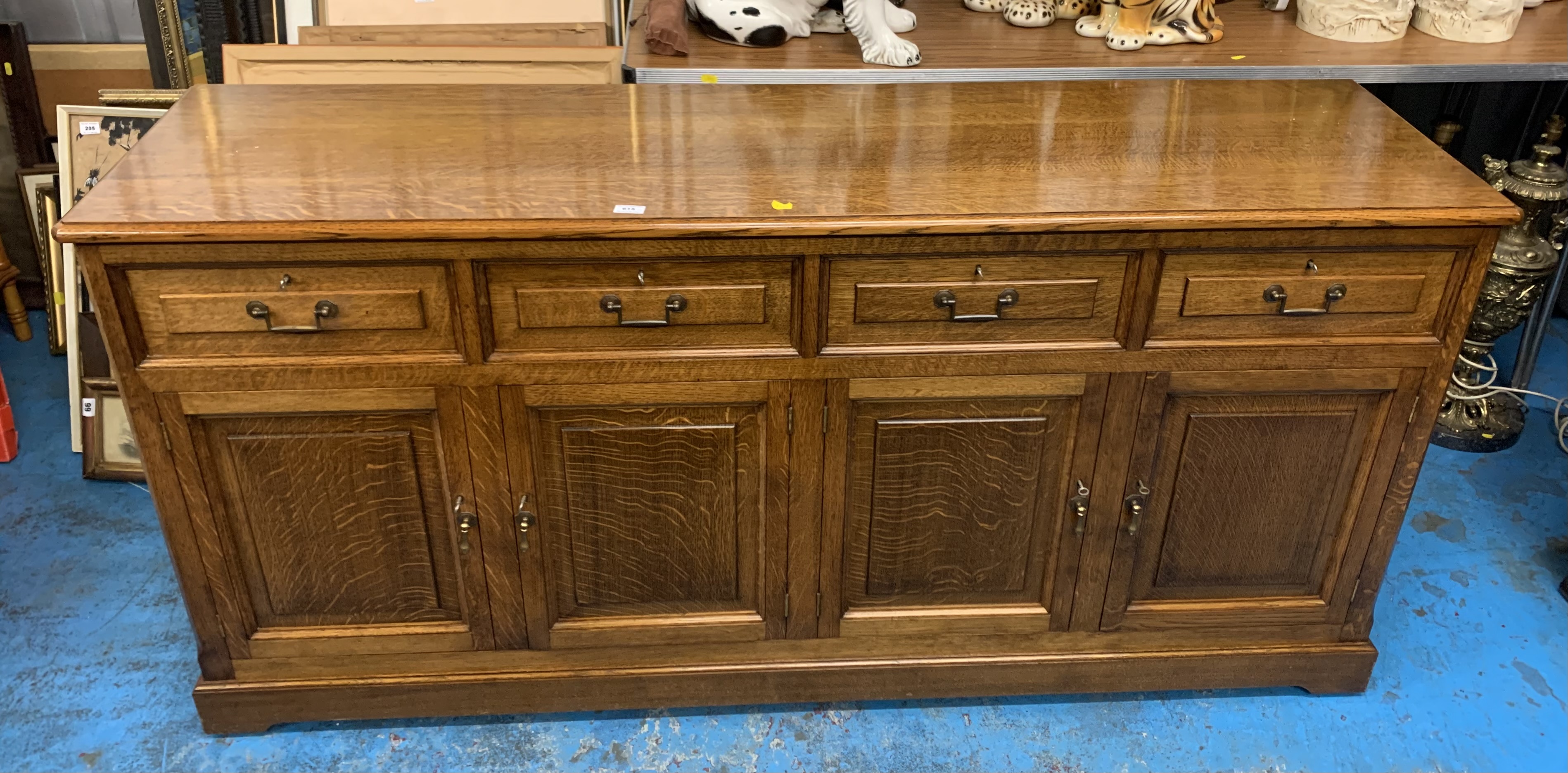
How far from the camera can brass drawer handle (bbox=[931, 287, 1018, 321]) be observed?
1.62m

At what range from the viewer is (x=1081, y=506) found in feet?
6.08

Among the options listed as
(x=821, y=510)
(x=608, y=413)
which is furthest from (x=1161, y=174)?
(x=608, y=413)

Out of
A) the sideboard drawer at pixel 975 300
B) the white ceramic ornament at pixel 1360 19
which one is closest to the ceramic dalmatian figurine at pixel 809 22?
the sideboard drawer at pixel 975 300

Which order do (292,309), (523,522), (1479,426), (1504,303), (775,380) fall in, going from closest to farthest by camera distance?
(292,309), (775,380), (523,522), (1504,303), (1479,426)

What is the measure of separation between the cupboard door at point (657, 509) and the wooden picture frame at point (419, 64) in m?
0.89

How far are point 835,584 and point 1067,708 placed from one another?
50 centimetres

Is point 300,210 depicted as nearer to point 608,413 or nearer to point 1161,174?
point 608,413

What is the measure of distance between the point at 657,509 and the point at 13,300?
201cm

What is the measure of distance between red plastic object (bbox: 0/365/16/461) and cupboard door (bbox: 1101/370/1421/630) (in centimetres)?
229

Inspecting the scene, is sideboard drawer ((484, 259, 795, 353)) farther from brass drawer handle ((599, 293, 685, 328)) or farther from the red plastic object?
the red plastic object

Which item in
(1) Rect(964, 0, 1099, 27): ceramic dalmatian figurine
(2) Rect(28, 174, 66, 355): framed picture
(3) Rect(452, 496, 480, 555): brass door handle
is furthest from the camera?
(2) Rect(28, 174, 66, 355): framed picture

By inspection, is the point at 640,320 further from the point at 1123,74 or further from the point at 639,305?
the point at 1123,74

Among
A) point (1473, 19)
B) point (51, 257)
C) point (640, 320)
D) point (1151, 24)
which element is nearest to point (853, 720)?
point (640, 320)

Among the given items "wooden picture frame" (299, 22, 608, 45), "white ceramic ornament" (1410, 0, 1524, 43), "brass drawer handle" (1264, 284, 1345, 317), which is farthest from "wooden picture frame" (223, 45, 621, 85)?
"white ceramic ornament" (1410, 0, 1524, 43)
